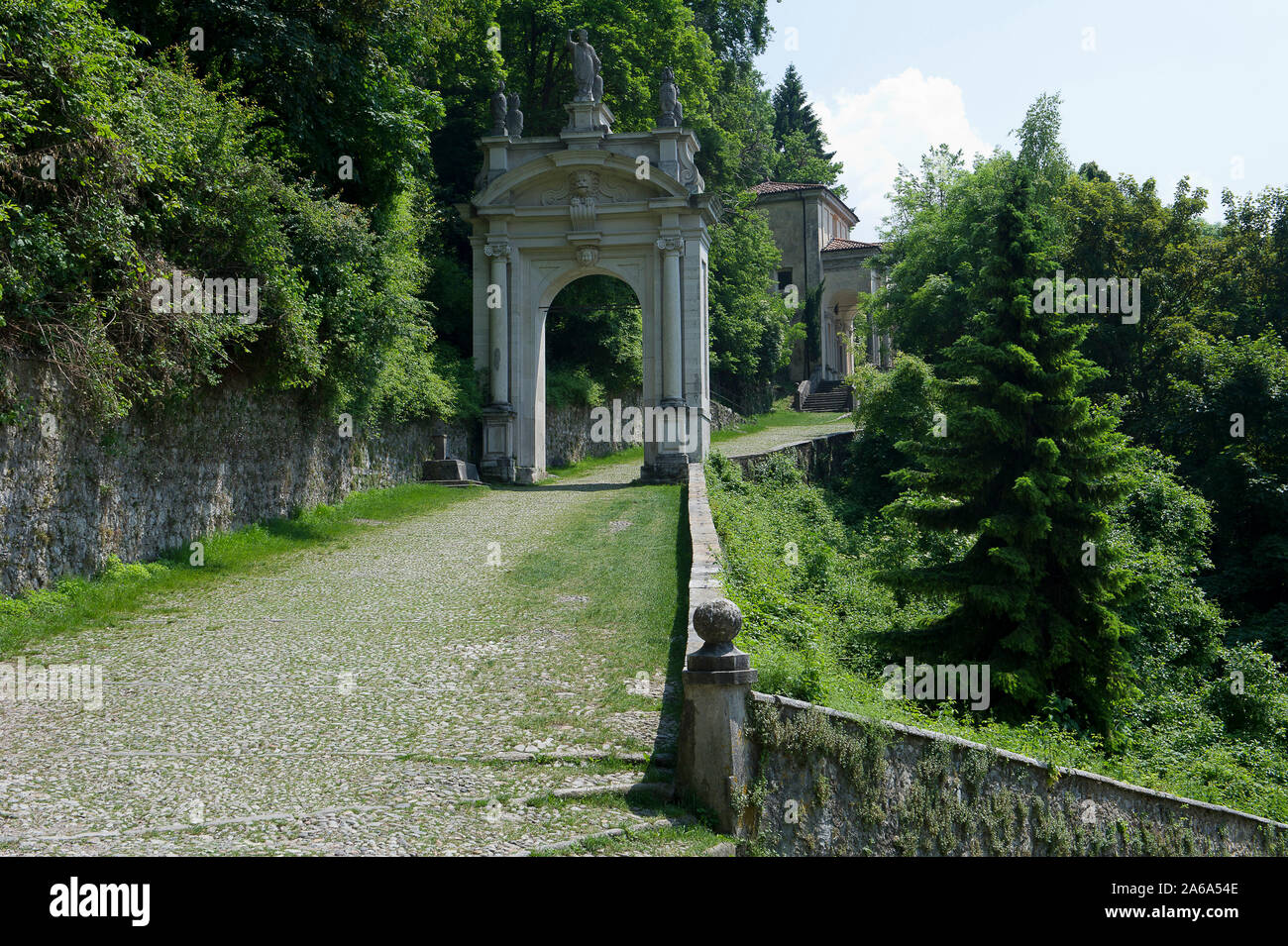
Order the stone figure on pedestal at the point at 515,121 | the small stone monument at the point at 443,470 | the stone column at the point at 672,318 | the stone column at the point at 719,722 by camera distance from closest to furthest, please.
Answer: the stone column at the point at 719,722 < the small stone monument at the point at 443,470 < the stone column at the point at 672,318 < the stone figure on pedestal at the point at 515,121

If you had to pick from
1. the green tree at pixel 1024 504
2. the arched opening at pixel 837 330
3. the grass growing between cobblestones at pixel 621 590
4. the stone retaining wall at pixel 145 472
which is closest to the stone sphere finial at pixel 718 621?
the grass growing between cobblestones at pixel 621 590

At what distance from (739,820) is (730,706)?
0.66 m

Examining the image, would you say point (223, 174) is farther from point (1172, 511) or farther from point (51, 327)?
point (1172, 511)

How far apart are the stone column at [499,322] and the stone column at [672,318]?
3.99 metres

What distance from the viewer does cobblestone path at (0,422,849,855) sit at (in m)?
5.79

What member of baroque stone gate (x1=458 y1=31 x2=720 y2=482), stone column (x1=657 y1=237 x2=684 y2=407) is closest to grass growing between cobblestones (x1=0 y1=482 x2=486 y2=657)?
baroque stone gate (x1=458 y1=31 x2=720 y2=482)

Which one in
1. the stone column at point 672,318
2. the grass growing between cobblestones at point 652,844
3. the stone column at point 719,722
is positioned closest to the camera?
the grass growing between cobblestones at point 652,844

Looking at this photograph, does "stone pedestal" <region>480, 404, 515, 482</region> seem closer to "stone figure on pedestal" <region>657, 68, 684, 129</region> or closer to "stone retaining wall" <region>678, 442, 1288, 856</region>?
"stone figure on pedestal" <region>657, 68, 684, 129</region>

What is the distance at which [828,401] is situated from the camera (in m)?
53.5

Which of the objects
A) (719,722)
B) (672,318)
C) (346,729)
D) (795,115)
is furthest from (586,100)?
(795,115)

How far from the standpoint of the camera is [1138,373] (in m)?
31.7

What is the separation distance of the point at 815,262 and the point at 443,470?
39.1m

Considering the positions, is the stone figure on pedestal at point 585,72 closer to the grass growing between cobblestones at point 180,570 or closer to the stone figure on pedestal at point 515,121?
the stone figure on pedestal at point 515,121

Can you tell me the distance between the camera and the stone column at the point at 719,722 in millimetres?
6129
